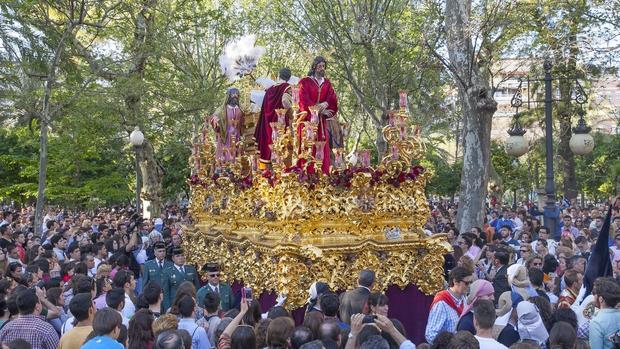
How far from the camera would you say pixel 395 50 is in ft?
74.7

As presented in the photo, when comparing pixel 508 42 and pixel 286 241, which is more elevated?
pixel 508 42

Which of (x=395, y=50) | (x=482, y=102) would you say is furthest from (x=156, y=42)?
(x=482, y=102)

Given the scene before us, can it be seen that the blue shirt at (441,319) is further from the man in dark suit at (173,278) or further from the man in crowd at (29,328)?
the man in dark suit at (173,278)

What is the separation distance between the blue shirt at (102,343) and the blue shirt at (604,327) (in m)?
3.83

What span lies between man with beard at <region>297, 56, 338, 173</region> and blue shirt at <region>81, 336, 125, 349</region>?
17.8ft

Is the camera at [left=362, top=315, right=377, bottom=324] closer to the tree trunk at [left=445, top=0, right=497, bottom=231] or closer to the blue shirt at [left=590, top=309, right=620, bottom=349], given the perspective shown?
the blue shirt at [left=590, top=309, right=620, bottom=349]

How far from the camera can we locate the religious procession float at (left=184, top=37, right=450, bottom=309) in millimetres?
9852

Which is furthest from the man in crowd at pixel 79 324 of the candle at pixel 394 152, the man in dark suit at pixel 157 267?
the candle at pixel 394 152

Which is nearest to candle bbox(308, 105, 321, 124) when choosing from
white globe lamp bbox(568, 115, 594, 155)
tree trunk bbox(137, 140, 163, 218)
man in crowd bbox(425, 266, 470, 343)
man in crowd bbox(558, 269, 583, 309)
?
man in crowd bbox(425, 266, 470, 343)

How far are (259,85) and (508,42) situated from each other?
A: 891 cm

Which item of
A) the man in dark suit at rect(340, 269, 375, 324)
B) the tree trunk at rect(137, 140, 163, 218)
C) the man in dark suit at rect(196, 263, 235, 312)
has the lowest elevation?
the man in dark suit at rect(196, 263, 235, 312)

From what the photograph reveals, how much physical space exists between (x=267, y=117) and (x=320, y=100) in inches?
62.9

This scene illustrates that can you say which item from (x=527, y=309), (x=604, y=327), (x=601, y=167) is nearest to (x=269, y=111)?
(x=527, y=309)

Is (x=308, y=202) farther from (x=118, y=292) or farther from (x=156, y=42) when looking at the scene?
(x=156, y=42)
